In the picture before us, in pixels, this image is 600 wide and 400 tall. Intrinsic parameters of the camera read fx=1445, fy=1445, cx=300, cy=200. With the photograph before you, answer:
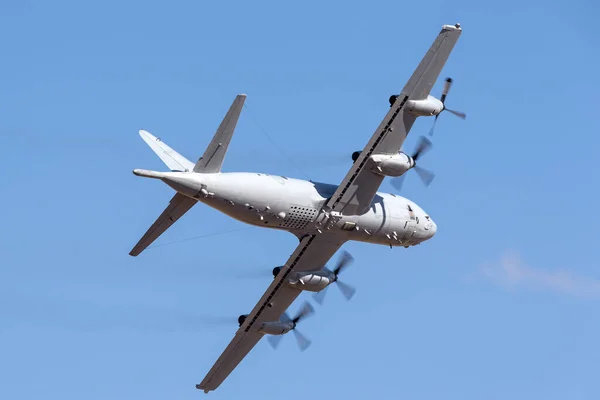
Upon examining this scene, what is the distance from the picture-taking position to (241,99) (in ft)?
193

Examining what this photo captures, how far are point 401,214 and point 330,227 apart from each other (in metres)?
4.28

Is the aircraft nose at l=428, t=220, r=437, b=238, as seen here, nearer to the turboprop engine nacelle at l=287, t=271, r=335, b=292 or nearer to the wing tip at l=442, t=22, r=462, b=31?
the turboprop engine nacelle at l=287, t=271, r=335, b=292

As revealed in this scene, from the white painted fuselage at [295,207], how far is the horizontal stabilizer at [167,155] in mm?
1259

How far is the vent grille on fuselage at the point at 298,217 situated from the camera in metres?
63.1

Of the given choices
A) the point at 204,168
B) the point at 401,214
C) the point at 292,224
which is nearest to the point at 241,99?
the point at 204,168

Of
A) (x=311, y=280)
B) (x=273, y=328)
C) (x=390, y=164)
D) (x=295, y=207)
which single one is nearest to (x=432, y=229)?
(x=311, y=280)

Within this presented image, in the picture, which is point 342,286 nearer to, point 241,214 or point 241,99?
→ point 241,214

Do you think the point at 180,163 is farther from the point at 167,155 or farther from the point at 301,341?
the point at 301,341

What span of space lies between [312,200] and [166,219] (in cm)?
646

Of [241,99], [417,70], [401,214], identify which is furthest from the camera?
[401,214]

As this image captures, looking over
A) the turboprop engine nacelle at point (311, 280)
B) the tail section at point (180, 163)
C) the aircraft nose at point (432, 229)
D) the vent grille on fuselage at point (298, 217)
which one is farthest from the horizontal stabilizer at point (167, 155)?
the aircraft nose at point (432, 229)

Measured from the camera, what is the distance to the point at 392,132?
6347 centimetres

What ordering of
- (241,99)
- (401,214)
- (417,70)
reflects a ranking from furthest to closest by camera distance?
(401,214) → (417,70) → (241,99)

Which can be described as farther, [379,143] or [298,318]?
[298,318]
